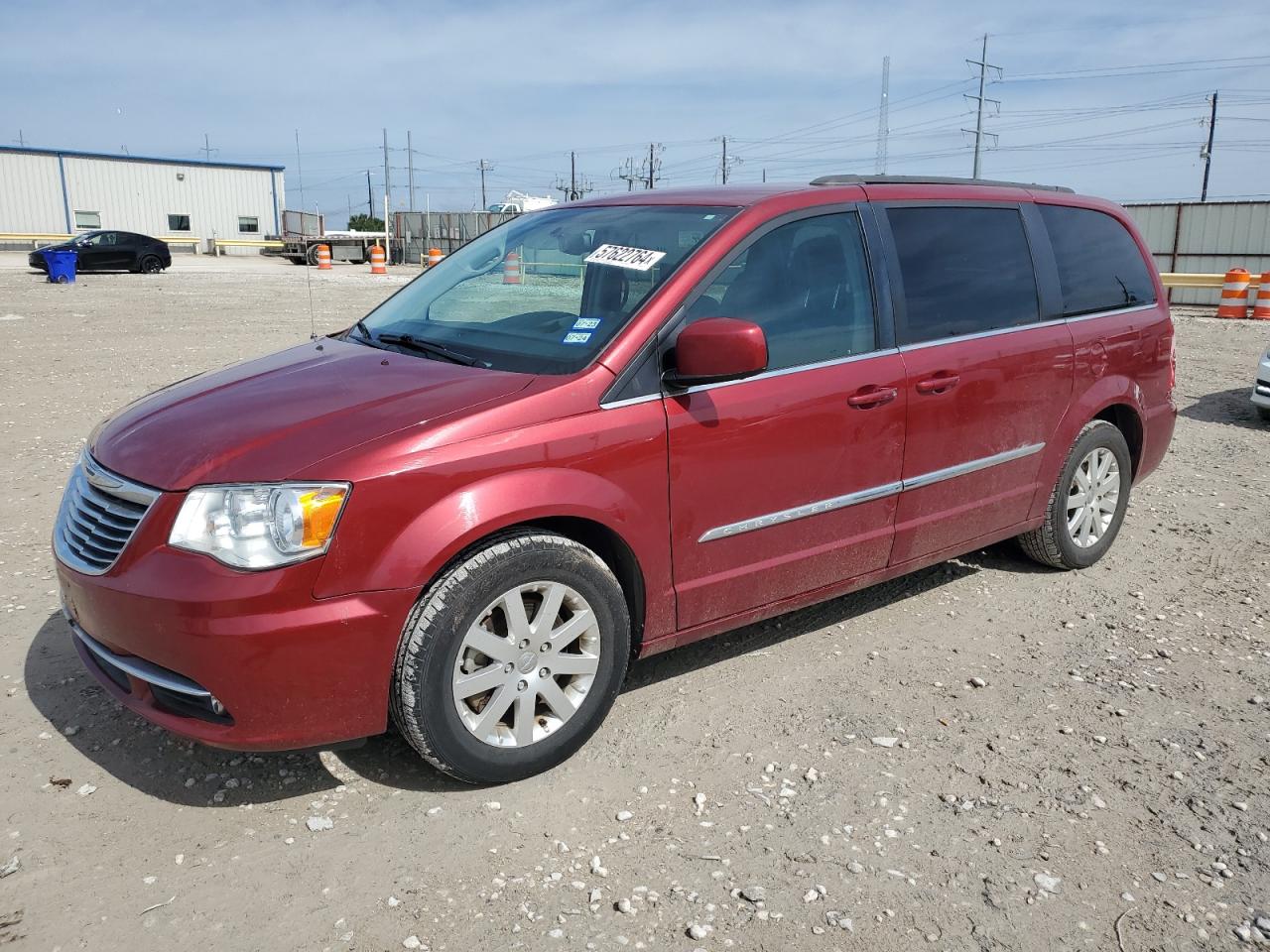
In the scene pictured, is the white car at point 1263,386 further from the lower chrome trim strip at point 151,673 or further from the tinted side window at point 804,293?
the lower chrome trim strip at point 151,673

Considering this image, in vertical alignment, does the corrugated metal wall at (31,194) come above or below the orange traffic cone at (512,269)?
above

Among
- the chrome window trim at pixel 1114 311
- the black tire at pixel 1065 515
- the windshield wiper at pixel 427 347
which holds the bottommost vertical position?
the black tire at pixel 1065 515

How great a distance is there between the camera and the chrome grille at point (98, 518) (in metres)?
2.92

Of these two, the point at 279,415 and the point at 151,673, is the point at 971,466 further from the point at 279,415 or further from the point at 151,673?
the point at 151,673

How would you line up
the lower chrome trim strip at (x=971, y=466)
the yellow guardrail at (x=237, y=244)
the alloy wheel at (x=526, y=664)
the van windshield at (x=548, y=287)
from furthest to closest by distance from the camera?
the yellow guardrail at (x=237, y=244) < the lower chrome trim strip at (x=971, y=466) < the van windshield at (x=548, y=287) < the alloy wheel at (x=526, y=664)

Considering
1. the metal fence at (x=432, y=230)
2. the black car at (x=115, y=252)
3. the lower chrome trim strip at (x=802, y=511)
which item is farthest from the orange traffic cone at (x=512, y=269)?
the metal fence at (x=432, y=230)

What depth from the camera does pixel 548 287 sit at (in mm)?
3879

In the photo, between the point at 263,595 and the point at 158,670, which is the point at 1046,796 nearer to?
the point at 263,595

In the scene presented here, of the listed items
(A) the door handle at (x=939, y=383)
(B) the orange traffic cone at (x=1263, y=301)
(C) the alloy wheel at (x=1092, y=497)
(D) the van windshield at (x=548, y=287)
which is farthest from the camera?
(B) the orange traffic cone at (x=1263, y=301)

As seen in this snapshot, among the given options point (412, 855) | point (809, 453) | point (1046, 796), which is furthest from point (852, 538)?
point (412, 855)

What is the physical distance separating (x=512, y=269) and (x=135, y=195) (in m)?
52.4

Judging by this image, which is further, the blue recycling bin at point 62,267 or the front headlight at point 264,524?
the blue recycling bin at point 62,267

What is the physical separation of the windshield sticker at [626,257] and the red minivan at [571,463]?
1 cm

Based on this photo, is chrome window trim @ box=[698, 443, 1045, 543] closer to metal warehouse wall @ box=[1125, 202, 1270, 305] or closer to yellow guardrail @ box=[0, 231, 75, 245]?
metal warehouse wall @ box=[1125, 202, 1270, 305]
